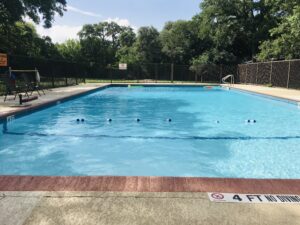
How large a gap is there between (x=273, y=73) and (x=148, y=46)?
582 inches

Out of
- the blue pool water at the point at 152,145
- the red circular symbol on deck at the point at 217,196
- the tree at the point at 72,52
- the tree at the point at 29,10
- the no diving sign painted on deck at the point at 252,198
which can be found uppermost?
the tree at the point at 29,10

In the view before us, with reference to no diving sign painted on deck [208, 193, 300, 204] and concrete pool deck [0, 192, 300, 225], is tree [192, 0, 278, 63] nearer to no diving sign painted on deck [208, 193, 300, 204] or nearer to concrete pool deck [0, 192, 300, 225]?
no diving sign painted on deck [208, 193, 300, 204]

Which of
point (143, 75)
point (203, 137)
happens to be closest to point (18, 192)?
point (203, 137)

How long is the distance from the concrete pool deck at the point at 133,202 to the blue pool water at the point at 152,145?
1772 millimetres

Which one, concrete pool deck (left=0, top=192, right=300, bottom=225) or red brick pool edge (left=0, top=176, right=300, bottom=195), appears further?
red brick pool edge (left=0, top=176, right=300, bottom=195)

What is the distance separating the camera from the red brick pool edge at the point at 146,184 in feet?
8.93

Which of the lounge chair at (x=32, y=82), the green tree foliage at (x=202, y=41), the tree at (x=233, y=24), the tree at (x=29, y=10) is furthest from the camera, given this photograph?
the tree at (x=233, y=24)

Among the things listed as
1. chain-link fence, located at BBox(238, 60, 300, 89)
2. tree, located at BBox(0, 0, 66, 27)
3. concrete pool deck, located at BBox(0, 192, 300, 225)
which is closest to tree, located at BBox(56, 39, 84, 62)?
tree, located at BBox(0, 0, 66, 27)

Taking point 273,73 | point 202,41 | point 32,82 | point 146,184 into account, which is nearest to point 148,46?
point 202,41

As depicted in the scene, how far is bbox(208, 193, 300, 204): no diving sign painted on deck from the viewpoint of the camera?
99.1 inches

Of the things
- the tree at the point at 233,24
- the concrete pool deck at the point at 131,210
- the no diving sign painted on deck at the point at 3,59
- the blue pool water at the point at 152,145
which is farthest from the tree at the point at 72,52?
the concrete pool deck at the point at 131,210

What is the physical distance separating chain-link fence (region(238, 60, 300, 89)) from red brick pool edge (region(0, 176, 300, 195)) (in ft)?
53.8

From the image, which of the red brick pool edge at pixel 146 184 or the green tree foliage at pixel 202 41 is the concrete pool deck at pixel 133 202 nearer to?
the red brick pool edge at pixel 146 184

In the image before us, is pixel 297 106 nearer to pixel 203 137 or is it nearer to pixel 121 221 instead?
pixel 203 137
